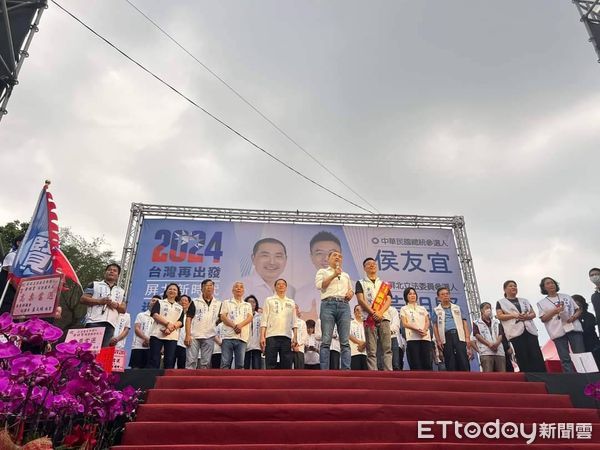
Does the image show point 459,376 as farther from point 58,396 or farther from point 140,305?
point 140,305

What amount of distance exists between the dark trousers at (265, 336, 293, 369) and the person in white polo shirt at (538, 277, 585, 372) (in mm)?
3159

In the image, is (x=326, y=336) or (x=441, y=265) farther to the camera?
(x=441, y=265)

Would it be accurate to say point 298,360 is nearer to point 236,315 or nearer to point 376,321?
point 236,315

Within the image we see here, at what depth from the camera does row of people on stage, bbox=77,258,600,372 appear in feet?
Answer: 16.4

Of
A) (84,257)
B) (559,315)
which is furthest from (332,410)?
(84,257)

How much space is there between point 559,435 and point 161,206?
8.94 meters

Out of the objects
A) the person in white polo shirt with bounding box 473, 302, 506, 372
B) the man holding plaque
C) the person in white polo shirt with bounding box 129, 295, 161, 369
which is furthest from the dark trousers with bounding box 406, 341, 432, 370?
the person in white polo shirt with bounding box 129, 295, 161, 369

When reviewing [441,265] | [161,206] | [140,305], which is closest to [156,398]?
[140,305]

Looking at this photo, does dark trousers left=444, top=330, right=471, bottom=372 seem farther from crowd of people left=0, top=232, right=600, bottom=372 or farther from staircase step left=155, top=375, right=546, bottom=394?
staircase step left=155, top=375, right=546, bottom=394

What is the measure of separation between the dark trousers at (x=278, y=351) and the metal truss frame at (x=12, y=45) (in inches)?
194

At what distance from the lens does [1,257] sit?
5805 mm

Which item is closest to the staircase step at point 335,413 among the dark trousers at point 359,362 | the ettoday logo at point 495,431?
the ettoday logo at point 495,431

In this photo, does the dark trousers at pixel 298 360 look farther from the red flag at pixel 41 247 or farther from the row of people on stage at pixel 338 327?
the red flag at pixel 41 247

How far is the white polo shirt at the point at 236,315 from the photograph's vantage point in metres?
5.52
